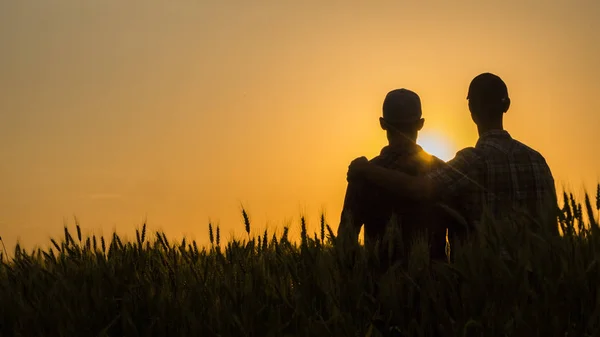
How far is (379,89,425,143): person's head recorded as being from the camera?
5859 mm

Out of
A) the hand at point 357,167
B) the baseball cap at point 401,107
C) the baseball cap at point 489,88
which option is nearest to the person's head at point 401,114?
the baseball cap at point 401,107

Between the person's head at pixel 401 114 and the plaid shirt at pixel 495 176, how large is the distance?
423mm

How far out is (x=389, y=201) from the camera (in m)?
6.02

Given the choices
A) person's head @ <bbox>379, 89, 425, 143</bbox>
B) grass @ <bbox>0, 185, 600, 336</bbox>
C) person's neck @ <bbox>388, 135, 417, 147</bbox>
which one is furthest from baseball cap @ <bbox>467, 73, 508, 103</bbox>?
grass @ <bbox>0, 185, 600, 336</bbox>

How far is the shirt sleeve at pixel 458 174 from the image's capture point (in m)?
5.94

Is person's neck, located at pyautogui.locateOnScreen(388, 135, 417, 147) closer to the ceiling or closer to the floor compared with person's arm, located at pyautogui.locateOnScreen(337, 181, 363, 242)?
closer to the ceiling

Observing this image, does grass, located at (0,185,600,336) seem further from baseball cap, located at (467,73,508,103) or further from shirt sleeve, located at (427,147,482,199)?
baseball cap, located at (467,73,508,103)

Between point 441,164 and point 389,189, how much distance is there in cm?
59

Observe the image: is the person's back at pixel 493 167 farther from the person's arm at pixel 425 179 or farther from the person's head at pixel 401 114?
the person's head at pixel 401 114

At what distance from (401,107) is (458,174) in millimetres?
728

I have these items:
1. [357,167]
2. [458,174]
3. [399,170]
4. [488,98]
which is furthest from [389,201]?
[488,98]

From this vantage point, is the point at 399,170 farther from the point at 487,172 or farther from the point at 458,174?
the point at 487,172

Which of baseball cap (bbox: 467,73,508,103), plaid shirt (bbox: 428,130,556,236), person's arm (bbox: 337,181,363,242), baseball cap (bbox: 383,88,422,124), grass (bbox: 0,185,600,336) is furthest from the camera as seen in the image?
baseball cap (bbox: 467,73,508,103)

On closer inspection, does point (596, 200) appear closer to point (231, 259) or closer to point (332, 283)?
point (332, 283)
